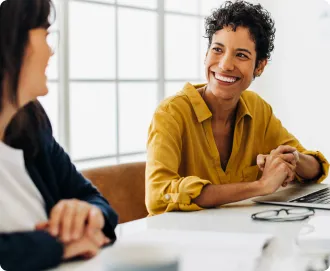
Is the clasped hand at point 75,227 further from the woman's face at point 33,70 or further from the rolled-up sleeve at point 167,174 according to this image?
the rolled-up sleeve at point 167,174

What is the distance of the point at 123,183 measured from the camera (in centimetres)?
196

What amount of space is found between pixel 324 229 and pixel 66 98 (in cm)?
165

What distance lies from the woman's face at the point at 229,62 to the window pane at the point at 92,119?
1.01m

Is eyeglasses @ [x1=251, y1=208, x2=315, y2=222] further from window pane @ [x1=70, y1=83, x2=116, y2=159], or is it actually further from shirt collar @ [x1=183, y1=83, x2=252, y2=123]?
window pane @ [x1=70, y1=83, x2=116, y2=159]

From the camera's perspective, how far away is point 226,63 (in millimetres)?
1955

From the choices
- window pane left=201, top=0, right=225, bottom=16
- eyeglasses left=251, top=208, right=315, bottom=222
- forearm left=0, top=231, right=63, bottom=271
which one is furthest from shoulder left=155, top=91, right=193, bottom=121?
window pane left=201, top=0, right=225, bottom=16

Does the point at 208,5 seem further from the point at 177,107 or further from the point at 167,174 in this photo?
the point at 167,174

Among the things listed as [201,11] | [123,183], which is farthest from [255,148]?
[201,11]

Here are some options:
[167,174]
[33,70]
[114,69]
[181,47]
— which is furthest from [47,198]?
[181,47]

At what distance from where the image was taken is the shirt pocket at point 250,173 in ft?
6.61

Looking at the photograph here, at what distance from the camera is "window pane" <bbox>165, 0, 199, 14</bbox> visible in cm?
341

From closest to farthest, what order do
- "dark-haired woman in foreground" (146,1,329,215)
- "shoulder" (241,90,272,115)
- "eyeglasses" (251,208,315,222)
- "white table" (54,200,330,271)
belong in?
"white table" (54,200,330,271), "eyeglasses" (251,208,315,222), "dark-haired woman in foreground" (146,1,329,215), "shoulder" (241,90,272,115)

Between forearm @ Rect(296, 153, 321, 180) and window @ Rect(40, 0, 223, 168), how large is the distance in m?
1.15

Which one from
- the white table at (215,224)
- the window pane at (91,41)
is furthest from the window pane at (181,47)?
the white table at (215,224)
